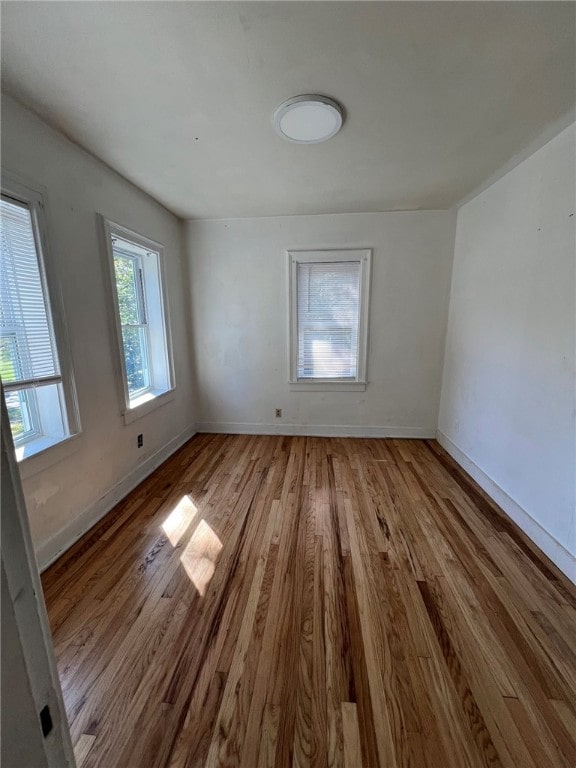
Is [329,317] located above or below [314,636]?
above

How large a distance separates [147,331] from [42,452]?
5.08ft

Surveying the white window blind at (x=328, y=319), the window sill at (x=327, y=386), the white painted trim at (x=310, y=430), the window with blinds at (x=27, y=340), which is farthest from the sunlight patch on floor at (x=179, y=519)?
the white window blind at (x=328, y=319)

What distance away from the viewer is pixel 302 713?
106 cm

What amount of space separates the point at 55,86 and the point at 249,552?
2607mm

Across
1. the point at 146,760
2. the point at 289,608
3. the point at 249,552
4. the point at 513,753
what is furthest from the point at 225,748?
the point at 513,753

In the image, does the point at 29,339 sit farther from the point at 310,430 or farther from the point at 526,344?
the point at 526,344

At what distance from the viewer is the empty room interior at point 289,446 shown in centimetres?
105

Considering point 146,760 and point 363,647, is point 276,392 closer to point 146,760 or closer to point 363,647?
point 363,647

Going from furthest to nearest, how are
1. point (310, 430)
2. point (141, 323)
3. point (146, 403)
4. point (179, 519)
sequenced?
point (310, 430), point (141, 323), point (146, 403), point (179, 519)

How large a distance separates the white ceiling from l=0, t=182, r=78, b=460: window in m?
0.58

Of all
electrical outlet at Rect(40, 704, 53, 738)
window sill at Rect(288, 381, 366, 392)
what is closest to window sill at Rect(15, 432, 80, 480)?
electrical outlet at Rect(40, 704, 53, 738)

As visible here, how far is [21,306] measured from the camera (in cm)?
159

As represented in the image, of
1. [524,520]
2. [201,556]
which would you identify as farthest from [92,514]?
[524,520]

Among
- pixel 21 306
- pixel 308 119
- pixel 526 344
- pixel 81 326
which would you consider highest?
pixel 308 119
